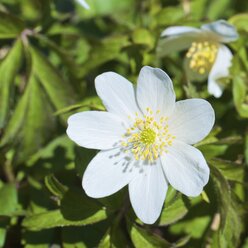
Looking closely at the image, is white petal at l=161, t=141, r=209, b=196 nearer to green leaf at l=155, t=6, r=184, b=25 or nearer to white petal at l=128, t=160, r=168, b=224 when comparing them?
white petal at l=128, t=160, r=168, b=224

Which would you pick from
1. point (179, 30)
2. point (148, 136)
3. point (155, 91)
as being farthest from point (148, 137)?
point (179, 30)

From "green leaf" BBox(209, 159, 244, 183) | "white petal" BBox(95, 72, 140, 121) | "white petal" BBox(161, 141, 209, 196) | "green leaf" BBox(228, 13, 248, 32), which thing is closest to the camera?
"white petal" BBox(161, 141, 209, 196)

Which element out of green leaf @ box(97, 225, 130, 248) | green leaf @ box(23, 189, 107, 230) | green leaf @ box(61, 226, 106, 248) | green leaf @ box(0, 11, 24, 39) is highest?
green leaf @ box(0, 11, 24, 39)

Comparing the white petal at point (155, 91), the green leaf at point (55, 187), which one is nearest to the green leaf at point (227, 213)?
the white petal at point (155, 91)

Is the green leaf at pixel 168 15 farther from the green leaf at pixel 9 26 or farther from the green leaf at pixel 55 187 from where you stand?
the green leaf at pixel 55 187

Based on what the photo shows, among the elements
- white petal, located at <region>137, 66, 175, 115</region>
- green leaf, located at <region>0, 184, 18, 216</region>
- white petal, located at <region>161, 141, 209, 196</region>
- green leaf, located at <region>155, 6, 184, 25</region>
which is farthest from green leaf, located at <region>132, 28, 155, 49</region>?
green leaf, located at <region>0, 184, 18, 216</region>

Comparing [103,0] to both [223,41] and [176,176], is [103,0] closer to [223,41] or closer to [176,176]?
[223,41]
